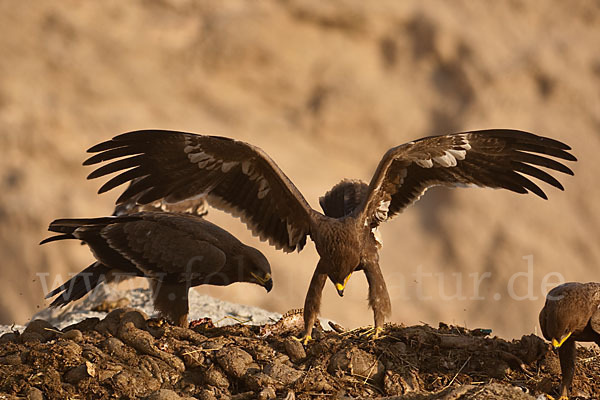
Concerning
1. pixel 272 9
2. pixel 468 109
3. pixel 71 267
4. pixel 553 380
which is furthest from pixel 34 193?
pixel 553 380

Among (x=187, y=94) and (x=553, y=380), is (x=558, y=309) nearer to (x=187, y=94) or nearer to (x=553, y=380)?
(x=553, y=380)

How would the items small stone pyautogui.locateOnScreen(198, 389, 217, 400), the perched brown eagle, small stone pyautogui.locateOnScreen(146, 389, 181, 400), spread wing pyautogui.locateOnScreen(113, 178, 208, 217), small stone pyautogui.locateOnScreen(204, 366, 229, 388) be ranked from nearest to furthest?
small stone pyautogui.locateOnScreen(146, 389, 181, 400) → small stone pyautogui.locateOnScreen(198, 389, 217, 400) → small stone pyautogui.locateOnScreen(204, 366, 229, 388) → the perched brown eagle → spread wing pyautogui.locateOnScreen(113, 178, 208, 217)

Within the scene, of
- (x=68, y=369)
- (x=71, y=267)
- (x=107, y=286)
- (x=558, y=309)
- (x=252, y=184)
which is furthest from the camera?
(x=71, y=267)

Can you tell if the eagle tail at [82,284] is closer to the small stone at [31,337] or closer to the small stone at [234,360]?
the small stone at [31,337]

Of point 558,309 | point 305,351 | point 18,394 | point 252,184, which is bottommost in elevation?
point 18,394

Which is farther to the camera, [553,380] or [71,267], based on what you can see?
[71,267]

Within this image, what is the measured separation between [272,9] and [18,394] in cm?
1289

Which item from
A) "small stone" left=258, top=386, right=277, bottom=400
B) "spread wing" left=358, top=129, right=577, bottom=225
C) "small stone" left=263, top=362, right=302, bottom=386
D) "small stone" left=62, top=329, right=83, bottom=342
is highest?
"spread wing" left=358, top=129, right=577, bottom=225

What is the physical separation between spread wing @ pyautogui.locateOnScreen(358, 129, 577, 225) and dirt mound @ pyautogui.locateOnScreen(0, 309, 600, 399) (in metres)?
1.26

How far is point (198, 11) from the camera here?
16.5m

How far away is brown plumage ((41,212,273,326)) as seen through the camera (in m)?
6.63

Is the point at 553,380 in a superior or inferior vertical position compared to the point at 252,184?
inferior

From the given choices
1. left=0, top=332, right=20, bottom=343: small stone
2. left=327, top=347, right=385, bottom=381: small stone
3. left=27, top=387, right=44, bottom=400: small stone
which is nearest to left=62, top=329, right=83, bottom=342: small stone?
left=0, top=332, right=20, bottom=343: small stone

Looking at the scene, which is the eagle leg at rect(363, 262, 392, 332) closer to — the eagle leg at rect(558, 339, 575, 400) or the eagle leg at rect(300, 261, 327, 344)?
the eagle leg at rect(300, 261, 327, 344)
